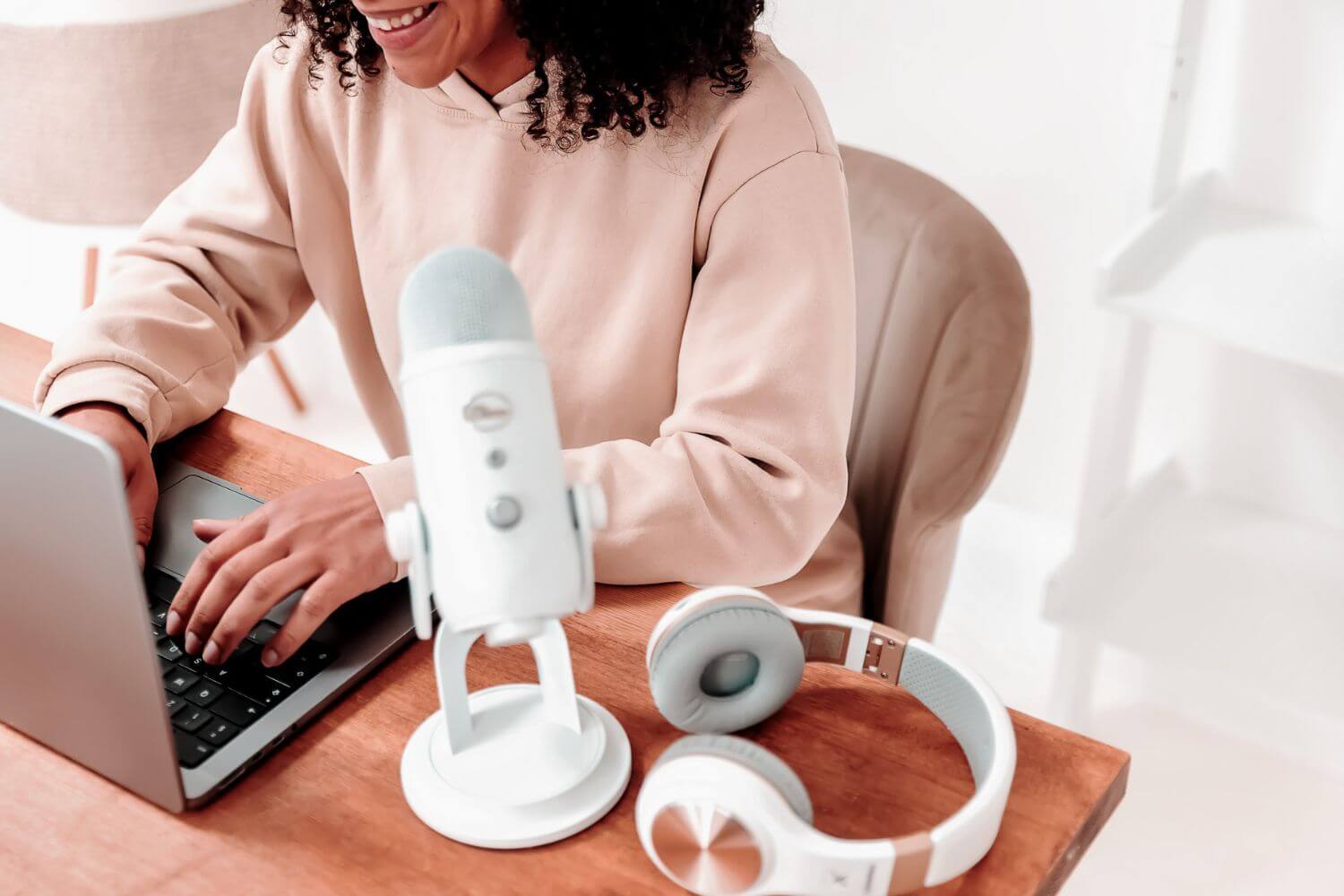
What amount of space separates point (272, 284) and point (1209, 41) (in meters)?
1.24

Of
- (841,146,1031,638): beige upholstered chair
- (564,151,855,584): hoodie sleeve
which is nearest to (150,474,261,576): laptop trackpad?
(564,151,855,584): hoodie sleeve

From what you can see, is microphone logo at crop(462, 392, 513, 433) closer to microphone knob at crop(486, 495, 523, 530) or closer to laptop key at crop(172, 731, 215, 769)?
microphone knob at crop(486, 495, 523, 530)

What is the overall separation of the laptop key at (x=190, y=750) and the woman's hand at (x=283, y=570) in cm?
6

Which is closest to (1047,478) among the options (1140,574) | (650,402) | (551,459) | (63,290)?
(1140,574)

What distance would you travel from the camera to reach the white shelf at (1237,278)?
1.44 metres

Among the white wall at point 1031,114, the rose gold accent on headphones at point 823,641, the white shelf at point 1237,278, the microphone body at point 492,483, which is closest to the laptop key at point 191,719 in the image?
the microphone body at point 492,483

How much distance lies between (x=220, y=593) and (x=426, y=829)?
220 millimetres

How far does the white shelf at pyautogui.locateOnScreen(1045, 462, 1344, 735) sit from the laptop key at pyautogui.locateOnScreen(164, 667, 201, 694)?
1291 millimetres

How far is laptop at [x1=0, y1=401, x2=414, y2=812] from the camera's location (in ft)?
2.05

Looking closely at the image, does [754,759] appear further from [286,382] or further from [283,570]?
[286,382]

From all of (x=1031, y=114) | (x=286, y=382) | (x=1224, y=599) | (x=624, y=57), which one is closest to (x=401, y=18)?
(x=624, y=57)

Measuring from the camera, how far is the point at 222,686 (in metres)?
0.79

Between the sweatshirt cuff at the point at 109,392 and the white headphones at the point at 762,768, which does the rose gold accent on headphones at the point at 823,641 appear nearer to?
the white headphones at the point at 762,768

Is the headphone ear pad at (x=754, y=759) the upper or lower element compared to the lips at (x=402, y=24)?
lower
